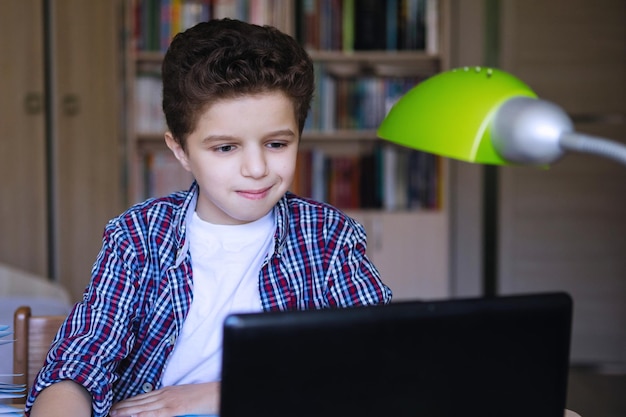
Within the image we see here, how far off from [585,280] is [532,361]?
3.44 meters

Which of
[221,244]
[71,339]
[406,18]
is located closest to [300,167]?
[406,18]

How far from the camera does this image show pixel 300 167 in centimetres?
363

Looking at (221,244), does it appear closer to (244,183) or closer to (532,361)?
(244,183)

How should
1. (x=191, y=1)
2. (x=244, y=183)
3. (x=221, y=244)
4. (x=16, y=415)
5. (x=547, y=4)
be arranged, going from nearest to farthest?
1. (x=16, y=415)
2. (x=244, y=183)
3. (x=221, y=244)
4. (x=191, y=1)
5. (x=547, y=4)

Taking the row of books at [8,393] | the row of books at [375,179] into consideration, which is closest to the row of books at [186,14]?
the row of books at [375,179]

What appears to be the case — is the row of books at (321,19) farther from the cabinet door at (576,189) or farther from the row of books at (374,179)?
the cabinet door at (576,189)

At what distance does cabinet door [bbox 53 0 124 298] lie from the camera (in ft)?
11.7

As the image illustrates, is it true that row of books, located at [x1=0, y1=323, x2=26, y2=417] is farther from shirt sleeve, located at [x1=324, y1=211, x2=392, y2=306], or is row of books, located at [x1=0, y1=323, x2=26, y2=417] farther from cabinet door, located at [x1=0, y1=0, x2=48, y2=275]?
cabinet door, located at [x1=0, y1=0, x2=48, y2=275]

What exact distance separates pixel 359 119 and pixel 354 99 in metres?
0.08

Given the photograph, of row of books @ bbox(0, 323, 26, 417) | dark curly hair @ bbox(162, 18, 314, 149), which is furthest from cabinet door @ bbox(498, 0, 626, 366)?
row of books @ bbox(0, 323, 26, 417)

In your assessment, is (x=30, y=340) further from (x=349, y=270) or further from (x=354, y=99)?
(x=354, y=99)

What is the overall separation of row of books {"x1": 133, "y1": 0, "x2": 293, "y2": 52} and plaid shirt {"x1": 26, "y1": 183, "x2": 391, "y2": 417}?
85.8 inches

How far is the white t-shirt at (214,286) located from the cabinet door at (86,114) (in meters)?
2.32

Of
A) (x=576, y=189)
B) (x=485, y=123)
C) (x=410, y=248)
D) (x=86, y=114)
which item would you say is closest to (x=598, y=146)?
(x=485, y=123)
